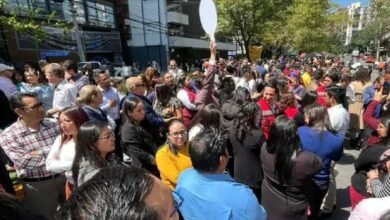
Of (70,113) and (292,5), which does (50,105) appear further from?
(292,5)

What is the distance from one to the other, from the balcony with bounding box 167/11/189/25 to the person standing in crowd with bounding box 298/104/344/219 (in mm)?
37614

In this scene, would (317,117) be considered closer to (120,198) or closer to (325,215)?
(325,215)

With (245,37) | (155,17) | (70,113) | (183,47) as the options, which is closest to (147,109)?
(70,113)

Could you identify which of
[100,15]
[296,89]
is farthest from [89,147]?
[100,15]

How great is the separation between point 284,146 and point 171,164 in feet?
3.51

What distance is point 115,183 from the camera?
85 centimetres

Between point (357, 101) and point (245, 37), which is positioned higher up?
point (245, 37)

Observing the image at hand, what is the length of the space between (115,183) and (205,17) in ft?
14.5

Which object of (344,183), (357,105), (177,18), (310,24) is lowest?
(344,183)

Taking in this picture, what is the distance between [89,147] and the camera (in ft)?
Answer: 8.29

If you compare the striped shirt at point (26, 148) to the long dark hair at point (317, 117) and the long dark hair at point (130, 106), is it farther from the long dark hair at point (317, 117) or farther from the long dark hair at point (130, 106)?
the long dark hair at point (317, 117)

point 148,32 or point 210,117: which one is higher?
point 148,32

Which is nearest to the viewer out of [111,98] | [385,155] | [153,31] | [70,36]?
[385,155]

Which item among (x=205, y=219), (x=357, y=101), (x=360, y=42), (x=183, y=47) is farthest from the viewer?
(x=360, y=42)
